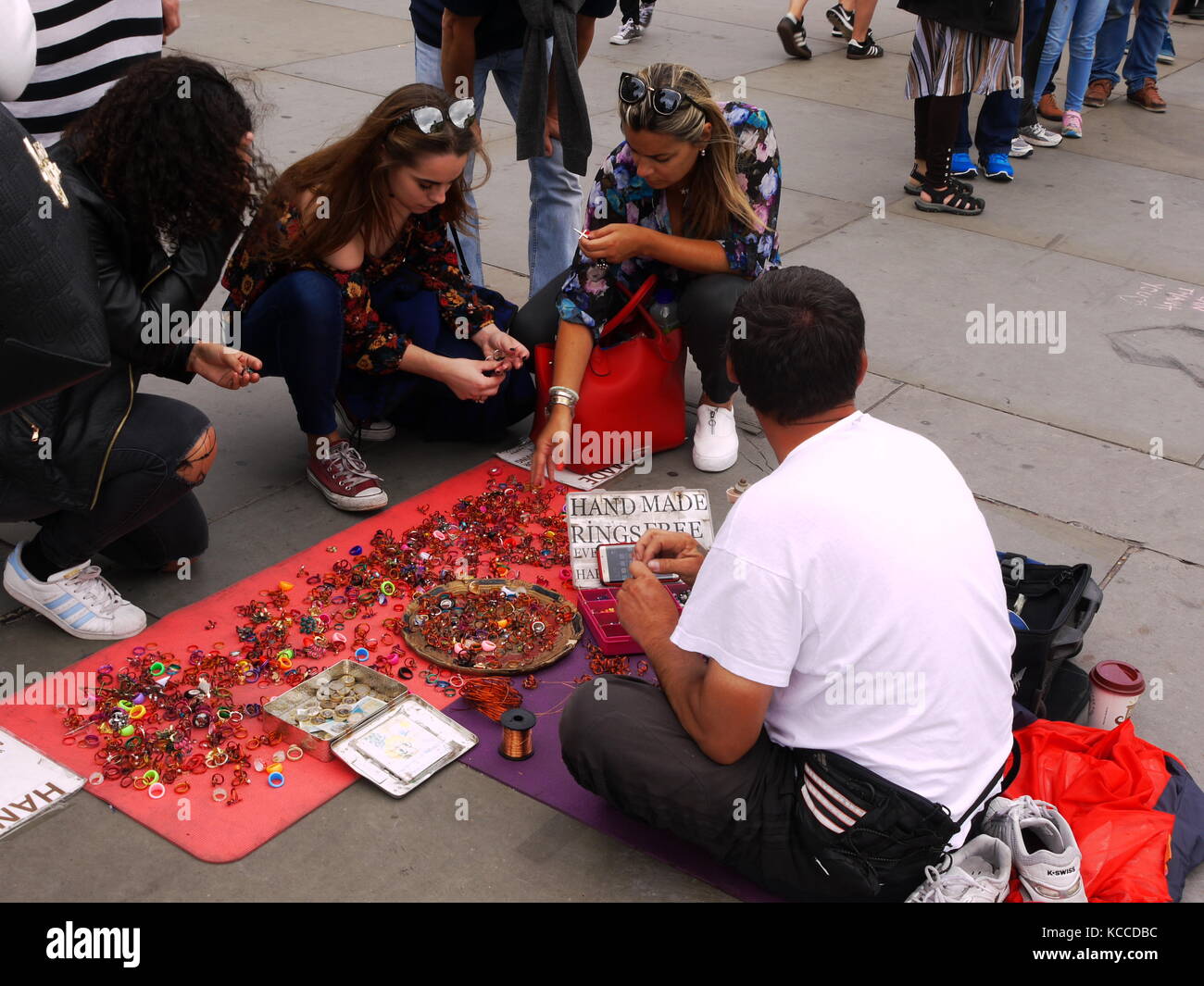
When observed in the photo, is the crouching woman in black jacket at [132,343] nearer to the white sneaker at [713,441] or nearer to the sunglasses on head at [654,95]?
the sunglasses on head at [654,95]

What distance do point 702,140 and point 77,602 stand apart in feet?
7.04

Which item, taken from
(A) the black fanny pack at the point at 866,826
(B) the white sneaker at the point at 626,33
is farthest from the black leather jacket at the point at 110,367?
(B) the white sneaker at the point at 626,33

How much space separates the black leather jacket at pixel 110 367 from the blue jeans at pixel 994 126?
4.92 m

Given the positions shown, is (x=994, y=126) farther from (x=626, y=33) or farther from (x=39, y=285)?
(x=39, y=285)

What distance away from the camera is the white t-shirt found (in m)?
2.04

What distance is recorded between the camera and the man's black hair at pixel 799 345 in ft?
7.07

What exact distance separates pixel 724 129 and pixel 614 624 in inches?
60.7

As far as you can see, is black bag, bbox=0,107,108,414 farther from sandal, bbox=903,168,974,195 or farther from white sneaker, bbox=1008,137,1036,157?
white sneaker, bbox=1008,137,1036,157

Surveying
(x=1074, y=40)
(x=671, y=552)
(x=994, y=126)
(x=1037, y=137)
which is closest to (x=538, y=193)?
(x=671, y=552)

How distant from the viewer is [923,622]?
6.75 feet

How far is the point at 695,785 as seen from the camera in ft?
7.63

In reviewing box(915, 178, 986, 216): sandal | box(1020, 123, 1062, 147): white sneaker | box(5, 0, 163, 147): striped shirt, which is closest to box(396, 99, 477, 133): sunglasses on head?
box(5, 0, 163, 147): striped shirt
